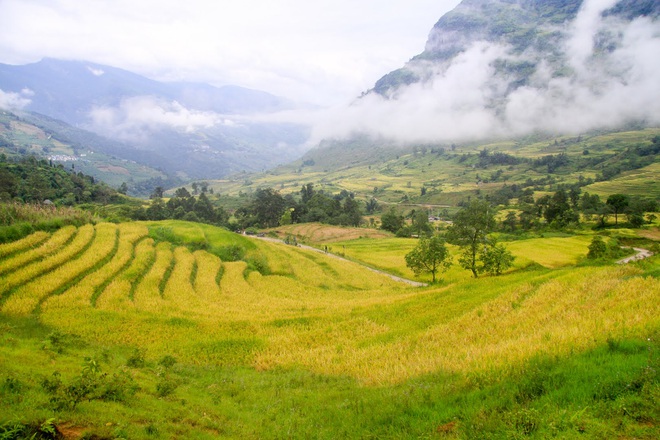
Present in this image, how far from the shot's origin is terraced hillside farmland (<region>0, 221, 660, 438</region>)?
700 cm

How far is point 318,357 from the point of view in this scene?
1382 cm

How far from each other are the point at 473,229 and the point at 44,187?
366 feet

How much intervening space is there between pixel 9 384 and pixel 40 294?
14.5m

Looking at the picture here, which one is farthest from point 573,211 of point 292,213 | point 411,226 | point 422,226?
point 292,213

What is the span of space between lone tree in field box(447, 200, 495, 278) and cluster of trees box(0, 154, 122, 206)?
91.6 meters

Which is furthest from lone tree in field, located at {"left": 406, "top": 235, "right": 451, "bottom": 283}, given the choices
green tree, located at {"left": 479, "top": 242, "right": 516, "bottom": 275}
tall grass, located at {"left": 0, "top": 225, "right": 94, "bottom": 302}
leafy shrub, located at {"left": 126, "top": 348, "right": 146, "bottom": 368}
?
leafy shrub, located at {"left": 126, "top": 348, "right": 146, "bottom": 368}

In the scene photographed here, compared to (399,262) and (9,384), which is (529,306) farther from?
(399,262)

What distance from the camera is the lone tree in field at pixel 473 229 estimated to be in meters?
40.4

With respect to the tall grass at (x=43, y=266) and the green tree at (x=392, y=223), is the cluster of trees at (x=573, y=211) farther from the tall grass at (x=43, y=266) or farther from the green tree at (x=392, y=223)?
the tall grass at (x=43, y=266)

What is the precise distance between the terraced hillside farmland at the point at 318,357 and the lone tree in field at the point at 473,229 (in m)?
19.1

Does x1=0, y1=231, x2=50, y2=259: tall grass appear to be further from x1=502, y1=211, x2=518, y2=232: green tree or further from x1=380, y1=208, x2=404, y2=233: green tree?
x1=502, y1=211, x2=518, y2=232: green tree

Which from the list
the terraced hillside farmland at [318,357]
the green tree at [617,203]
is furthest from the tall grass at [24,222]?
the green tree at [617,203]

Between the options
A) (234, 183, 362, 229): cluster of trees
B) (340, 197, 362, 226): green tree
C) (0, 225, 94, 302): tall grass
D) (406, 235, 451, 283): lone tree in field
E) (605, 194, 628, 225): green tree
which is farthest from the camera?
(234, 183, 362, 229): cluster of trees

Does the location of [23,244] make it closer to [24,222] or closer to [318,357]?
[24,222]
